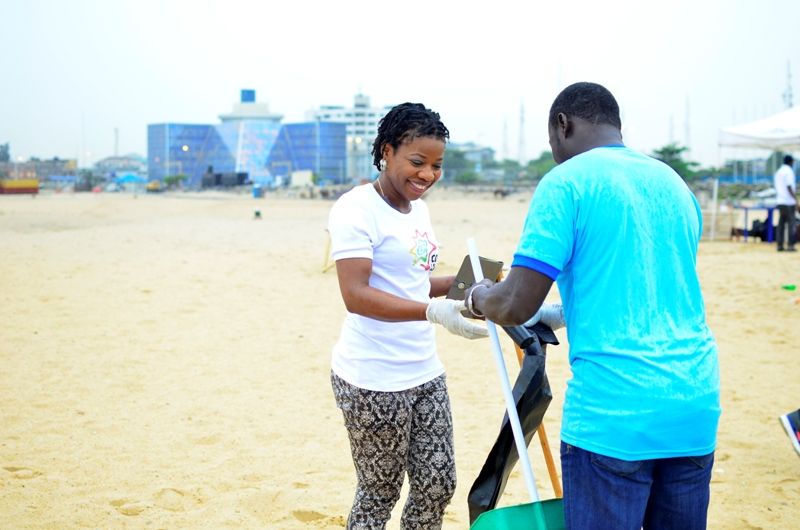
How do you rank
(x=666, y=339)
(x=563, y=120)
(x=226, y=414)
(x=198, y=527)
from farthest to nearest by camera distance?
(x=226, y=414) → (x=198, y=527) → (x=563, y=120) → (x=666, y=339)

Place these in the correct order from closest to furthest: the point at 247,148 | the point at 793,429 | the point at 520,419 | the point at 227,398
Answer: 1. the point at 520,419
2. the point at 793,429
3. the point at 227,398
4. the point at 247,148

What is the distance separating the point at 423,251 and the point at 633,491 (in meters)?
1.18

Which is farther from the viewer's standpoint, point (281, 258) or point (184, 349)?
point (281, 258)

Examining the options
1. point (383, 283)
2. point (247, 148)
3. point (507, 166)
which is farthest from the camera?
point (247, 148)

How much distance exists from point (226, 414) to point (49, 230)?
18.3 metres

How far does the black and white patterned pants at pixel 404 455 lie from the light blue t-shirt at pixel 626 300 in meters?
0.94

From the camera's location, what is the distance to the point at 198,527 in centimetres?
393

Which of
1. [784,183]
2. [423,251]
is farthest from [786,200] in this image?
[423,251]

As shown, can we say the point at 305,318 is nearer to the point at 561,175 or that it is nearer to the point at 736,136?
the point at 561,175

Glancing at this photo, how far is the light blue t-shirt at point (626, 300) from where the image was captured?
1.94 meters

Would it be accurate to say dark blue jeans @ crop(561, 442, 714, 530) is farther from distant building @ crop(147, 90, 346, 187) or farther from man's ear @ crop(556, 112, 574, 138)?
distant building @ crop(147, 90, 346, 187)

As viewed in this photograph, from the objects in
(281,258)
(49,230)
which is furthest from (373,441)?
(49,230)

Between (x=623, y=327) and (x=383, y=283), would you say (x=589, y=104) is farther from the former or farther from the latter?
(x=383, y=283)

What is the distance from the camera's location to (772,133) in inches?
549
